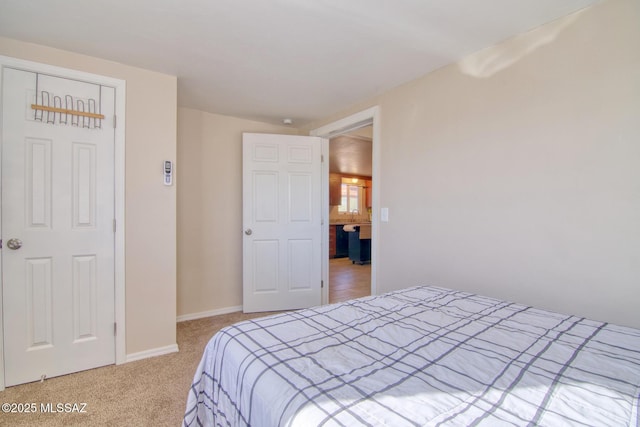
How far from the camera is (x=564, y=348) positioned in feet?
3.56

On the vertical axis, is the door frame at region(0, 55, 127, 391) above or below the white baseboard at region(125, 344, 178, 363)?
above

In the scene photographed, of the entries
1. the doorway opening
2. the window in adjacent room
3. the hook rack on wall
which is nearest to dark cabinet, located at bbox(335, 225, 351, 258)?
the doorway opening

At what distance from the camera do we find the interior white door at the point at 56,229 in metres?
1.98

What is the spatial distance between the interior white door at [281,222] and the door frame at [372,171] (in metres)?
0.08

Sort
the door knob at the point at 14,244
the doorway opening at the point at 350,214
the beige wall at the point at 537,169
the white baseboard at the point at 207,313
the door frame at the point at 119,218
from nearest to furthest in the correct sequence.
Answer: the beige wall at the point at 537,169 < the door knob at the point at 14,244 < the door frame at the point at 119,218 < the white baseboard at the point at 207,313 < the doorway opening at the point at 350,214

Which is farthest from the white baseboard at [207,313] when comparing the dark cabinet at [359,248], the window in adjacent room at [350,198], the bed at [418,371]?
the window in adjacent room at [350,198]

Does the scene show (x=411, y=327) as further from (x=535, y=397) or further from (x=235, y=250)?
(x=235, y=250)

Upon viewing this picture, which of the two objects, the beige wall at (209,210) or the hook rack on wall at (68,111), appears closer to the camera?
the hook rack on wall at (68,111)

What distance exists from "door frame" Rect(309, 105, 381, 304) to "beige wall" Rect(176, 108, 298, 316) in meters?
0.93

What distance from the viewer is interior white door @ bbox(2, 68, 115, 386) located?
198cm

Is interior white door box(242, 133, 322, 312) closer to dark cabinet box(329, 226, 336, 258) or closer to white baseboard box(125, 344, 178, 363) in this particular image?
white baseboard box(125, 344, 178, 363)

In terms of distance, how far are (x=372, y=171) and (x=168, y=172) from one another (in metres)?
1.90

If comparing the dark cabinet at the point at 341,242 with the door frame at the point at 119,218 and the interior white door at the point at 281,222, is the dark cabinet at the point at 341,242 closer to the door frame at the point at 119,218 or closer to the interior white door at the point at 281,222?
the interior white door at the point at 281,222

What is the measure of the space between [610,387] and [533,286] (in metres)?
1.07
